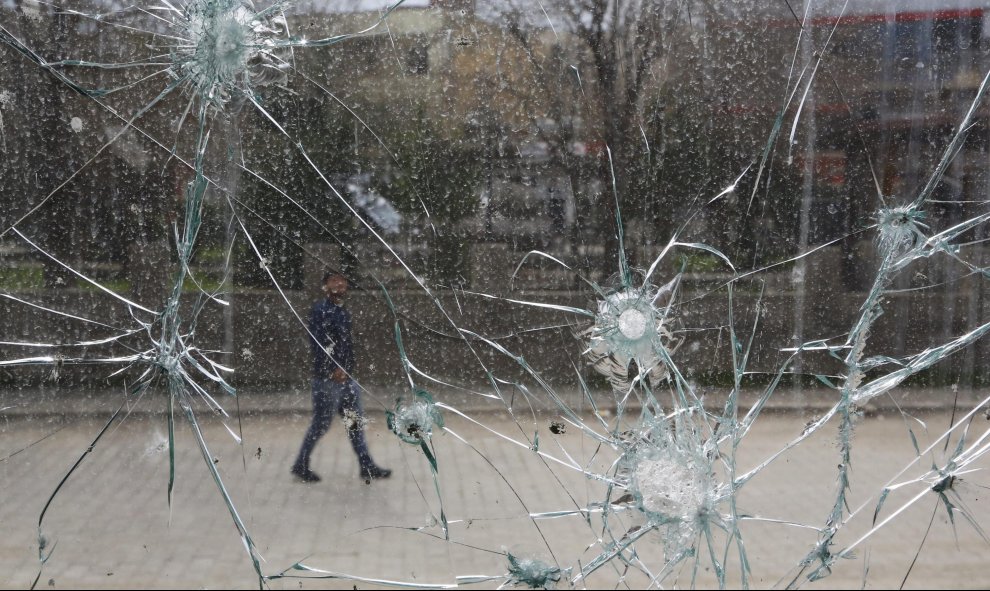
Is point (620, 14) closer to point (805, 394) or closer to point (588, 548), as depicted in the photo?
point (805, 394)

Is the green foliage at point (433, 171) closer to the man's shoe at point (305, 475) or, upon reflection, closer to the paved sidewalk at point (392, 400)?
the paved sidewalk at point (392, 400)

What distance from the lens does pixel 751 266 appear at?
1442 millimetres

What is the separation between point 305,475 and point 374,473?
14cm

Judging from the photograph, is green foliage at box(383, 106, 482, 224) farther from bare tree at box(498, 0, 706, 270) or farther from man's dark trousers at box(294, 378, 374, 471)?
man's dark trousers at box(294, 378, 374, 471)

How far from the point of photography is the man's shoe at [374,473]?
4.69 ft

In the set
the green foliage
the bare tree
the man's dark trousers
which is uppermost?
the bare tree

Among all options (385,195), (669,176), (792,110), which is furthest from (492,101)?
(792,110)

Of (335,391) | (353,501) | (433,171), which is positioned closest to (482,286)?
(433,171)

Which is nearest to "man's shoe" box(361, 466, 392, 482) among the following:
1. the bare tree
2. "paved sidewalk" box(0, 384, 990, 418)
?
"paved sidewalk" box(0, 384, 990, 418)

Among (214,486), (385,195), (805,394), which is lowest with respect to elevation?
(214,486)

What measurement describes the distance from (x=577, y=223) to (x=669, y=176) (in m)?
0.22

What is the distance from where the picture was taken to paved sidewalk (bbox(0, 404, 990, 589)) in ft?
4.69

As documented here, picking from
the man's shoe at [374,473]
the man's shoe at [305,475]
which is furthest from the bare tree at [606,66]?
the man's shoe at [305,475]

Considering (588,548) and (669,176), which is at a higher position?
(669,176)
